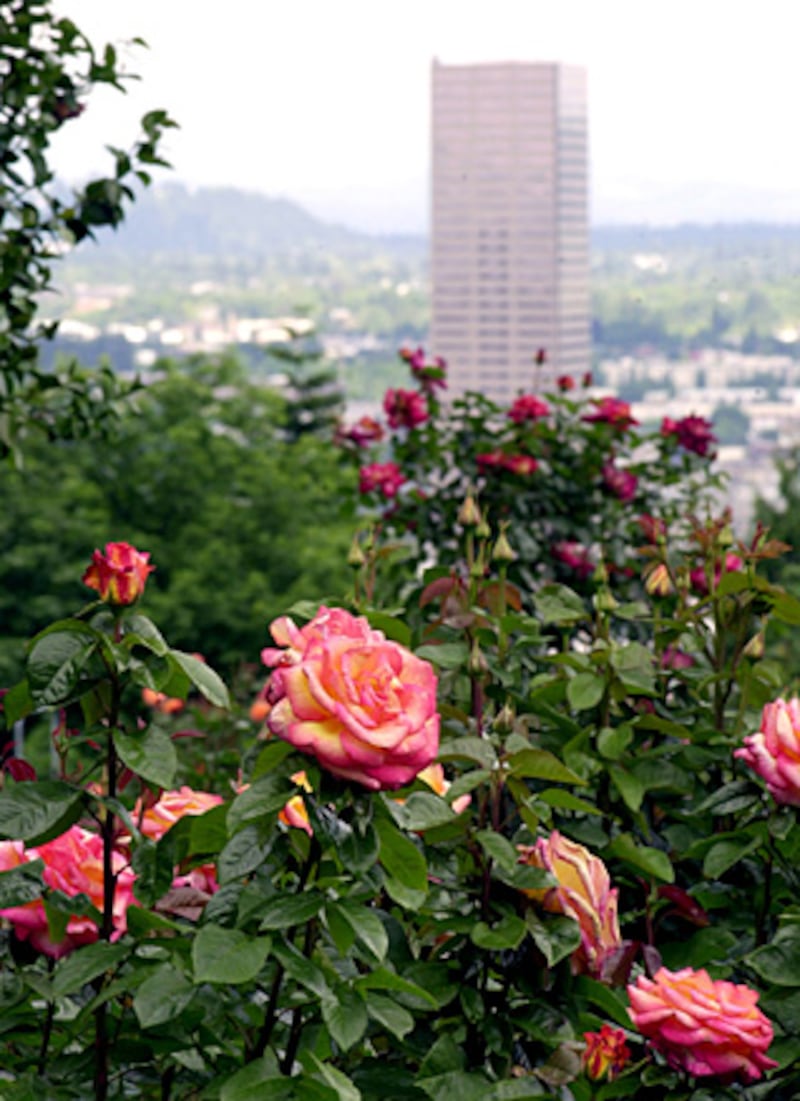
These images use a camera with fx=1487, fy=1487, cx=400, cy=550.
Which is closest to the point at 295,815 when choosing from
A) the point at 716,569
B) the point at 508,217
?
the point at 716,569

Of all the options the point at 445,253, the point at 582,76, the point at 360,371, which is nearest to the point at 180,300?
the point at 360,371

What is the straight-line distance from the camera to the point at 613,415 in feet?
13.3

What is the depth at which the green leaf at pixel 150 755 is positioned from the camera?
971 millimetres

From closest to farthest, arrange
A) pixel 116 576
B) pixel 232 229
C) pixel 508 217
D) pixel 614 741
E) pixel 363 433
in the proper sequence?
1. pixel 116 576
2. pixel 614 741
3. pixel 363 433
4. pixel 508 217
5. pixel 232 229

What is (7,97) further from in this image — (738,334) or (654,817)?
(738,334)

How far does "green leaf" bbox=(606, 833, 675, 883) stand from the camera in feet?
4.42

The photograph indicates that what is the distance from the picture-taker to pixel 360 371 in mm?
29844

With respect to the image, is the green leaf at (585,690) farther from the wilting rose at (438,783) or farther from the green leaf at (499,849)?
the green leaf at (499,849)

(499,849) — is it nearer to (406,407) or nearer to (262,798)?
(262,798)

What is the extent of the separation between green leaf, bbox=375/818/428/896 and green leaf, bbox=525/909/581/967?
0.54 ft

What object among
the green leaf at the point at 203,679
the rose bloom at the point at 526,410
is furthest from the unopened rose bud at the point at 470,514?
the rose bloom at the point at 526,410

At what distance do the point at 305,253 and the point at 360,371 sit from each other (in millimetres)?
8952

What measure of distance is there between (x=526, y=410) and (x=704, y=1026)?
116 inches

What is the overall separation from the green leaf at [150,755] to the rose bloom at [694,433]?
10.6 ft
